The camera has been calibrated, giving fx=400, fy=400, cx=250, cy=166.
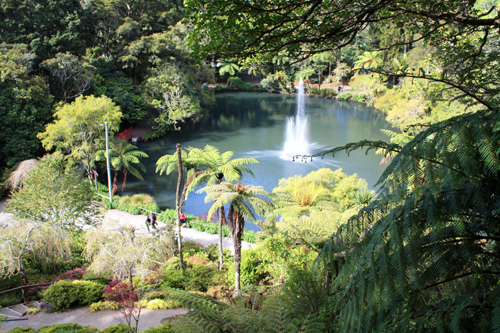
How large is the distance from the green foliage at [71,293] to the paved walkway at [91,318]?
0.22 metres

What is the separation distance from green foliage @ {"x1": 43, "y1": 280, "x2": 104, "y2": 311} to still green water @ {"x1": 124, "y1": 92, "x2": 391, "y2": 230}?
775cm

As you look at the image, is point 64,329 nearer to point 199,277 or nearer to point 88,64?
point 199,277

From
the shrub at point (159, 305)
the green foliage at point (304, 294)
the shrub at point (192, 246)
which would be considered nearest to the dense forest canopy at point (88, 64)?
the shrub at point (192, 246)

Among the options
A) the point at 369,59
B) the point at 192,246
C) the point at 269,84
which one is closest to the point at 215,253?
the point at 192,246

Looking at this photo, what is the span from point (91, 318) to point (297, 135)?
21.9 meters

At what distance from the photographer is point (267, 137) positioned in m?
29.6

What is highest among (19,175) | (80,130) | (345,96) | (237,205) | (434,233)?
(434,233)

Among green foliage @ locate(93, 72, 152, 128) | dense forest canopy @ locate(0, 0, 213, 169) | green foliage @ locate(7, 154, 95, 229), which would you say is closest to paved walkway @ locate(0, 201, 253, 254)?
green foliage @ locate(7, 154, 95, 229)

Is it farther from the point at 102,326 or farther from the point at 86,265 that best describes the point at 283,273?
the point at 86,265

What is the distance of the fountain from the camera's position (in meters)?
25.2

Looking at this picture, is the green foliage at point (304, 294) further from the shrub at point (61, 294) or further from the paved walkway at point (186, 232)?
the paved walkway at point (186, 232)

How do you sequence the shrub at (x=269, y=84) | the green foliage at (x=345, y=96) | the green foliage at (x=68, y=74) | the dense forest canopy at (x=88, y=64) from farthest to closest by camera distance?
the shrub at (x=269, y=84)
the green foliage at (x=345, y=96)
the green foliage at (x=68, y=74)
the dense forest canopy at (x=88, y=64)

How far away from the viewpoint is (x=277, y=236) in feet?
35.2

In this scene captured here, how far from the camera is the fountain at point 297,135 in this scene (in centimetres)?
2523
